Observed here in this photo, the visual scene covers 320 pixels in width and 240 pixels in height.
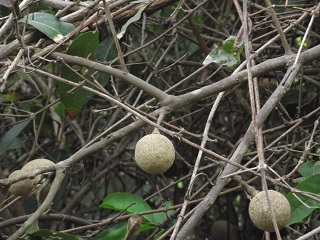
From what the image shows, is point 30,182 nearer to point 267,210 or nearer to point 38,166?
point 38,166

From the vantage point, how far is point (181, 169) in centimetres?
236

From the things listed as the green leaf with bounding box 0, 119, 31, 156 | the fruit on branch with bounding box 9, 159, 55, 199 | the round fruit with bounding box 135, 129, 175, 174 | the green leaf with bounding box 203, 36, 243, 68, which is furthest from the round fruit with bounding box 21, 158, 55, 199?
the green leaf with bounding box 0, 119, 31, 156

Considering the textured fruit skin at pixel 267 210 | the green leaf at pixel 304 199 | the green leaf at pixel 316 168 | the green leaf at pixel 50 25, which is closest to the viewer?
the textured fruit skin at pixel 267 210

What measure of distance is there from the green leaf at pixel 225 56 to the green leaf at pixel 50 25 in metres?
0.34

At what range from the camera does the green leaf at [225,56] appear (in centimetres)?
153

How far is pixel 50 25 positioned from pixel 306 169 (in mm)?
669

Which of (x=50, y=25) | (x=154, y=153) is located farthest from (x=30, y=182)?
(x=50, y=25)

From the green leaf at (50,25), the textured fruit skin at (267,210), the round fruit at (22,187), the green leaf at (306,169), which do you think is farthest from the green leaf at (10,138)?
the textured fruit skin at (267,210)

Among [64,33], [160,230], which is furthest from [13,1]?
[160,230]

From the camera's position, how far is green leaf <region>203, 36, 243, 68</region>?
1.53 meters

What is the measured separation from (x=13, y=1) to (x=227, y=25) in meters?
1.19

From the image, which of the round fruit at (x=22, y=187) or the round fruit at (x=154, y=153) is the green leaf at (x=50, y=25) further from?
the round fruit at (x=154, y=153)

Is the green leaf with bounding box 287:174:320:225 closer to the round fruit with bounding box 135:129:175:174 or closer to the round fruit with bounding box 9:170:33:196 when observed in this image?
the round fruit with bounding box 135:129:175:174

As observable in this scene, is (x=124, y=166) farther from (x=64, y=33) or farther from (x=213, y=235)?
(x=64, y=33)
